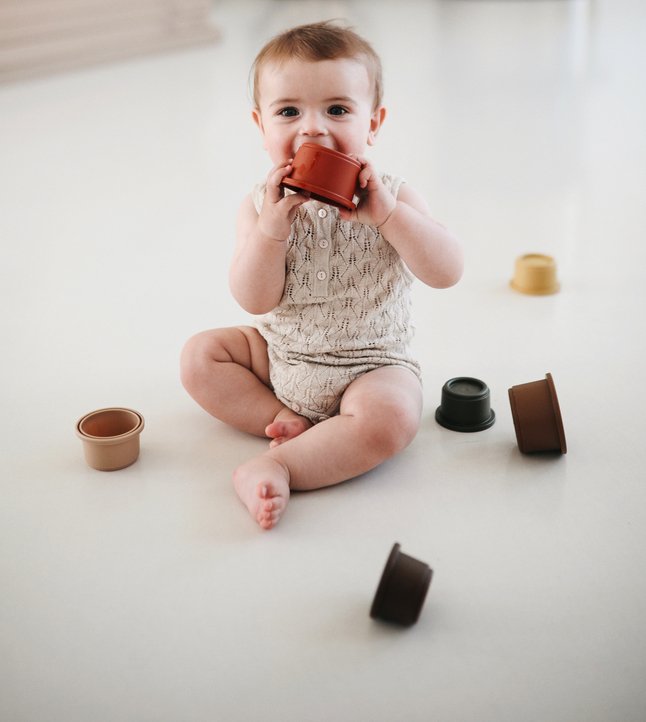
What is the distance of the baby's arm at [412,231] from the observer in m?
1.18

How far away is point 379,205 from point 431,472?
36 centimetres

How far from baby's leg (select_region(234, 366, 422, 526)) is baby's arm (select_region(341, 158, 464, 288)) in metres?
0.18

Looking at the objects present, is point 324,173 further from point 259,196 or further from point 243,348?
point 243,348

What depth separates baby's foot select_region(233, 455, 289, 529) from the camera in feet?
3.67

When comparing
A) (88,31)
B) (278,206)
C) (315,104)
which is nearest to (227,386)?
(278,206)

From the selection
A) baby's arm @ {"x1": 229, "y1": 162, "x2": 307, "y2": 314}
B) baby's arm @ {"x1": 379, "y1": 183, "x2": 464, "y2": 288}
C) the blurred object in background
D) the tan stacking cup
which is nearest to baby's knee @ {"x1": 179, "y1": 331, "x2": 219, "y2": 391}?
baby's arm @ {"x1": 229, "y1": 162, "x2": 307, "y2": 314}

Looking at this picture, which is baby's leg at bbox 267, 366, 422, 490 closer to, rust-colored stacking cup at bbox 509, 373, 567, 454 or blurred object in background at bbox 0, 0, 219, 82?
rust-colored stacking cup at bbox 509, 373, 567, 454

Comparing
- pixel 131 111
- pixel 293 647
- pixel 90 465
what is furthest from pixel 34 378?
pixel 131 111

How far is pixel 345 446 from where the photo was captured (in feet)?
3.90

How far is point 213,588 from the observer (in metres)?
1.03

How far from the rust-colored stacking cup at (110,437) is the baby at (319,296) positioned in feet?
0.34

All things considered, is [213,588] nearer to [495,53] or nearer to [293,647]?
[293,647]

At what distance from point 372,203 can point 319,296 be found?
0.55 feet

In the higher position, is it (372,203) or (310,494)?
(372,203)
